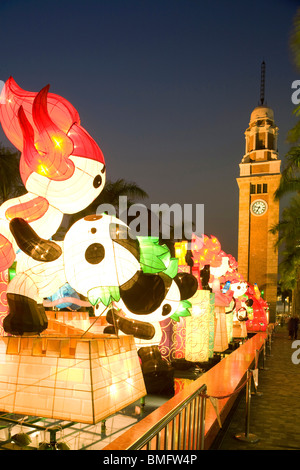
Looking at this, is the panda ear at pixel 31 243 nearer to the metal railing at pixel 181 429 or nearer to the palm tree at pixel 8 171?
the metal railing at pixel 181 429

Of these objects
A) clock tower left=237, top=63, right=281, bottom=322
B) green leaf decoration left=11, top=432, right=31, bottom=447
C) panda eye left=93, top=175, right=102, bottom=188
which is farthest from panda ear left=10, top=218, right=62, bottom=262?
clock tower left=237, top=63, right=281, bottom=322

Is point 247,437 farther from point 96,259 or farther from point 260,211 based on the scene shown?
point 260,211

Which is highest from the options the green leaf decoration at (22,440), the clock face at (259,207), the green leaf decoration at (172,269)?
the clock face at (259,207)

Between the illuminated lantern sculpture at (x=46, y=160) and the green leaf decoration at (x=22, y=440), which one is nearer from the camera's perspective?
the illuminated lantern sculpture at (x=46, y=160)

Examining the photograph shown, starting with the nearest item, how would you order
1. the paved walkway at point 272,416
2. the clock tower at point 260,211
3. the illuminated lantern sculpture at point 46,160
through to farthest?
the illuminated lantern sculpture at point 46,160 < the paved walkway at point 272,416 < the clock tower at point 260,211

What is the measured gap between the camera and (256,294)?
88.4ft

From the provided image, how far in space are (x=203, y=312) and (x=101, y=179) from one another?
6.97 m

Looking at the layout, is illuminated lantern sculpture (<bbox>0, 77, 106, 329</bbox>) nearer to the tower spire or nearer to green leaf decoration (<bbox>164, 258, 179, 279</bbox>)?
green leaf decoration (<bbox>164, 258, 179, 279</bbox>)

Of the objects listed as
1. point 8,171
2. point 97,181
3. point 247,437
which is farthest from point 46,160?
point 8,171

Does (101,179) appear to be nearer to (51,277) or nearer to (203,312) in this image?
(51,277)

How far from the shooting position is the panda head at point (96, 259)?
161 inches

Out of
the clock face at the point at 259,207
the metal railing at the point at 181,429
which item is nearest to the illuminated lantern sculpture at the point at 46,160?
the metal railing at the point at 181,429

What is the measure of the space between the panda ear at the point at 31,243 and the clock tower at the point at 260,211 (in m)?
42.0
